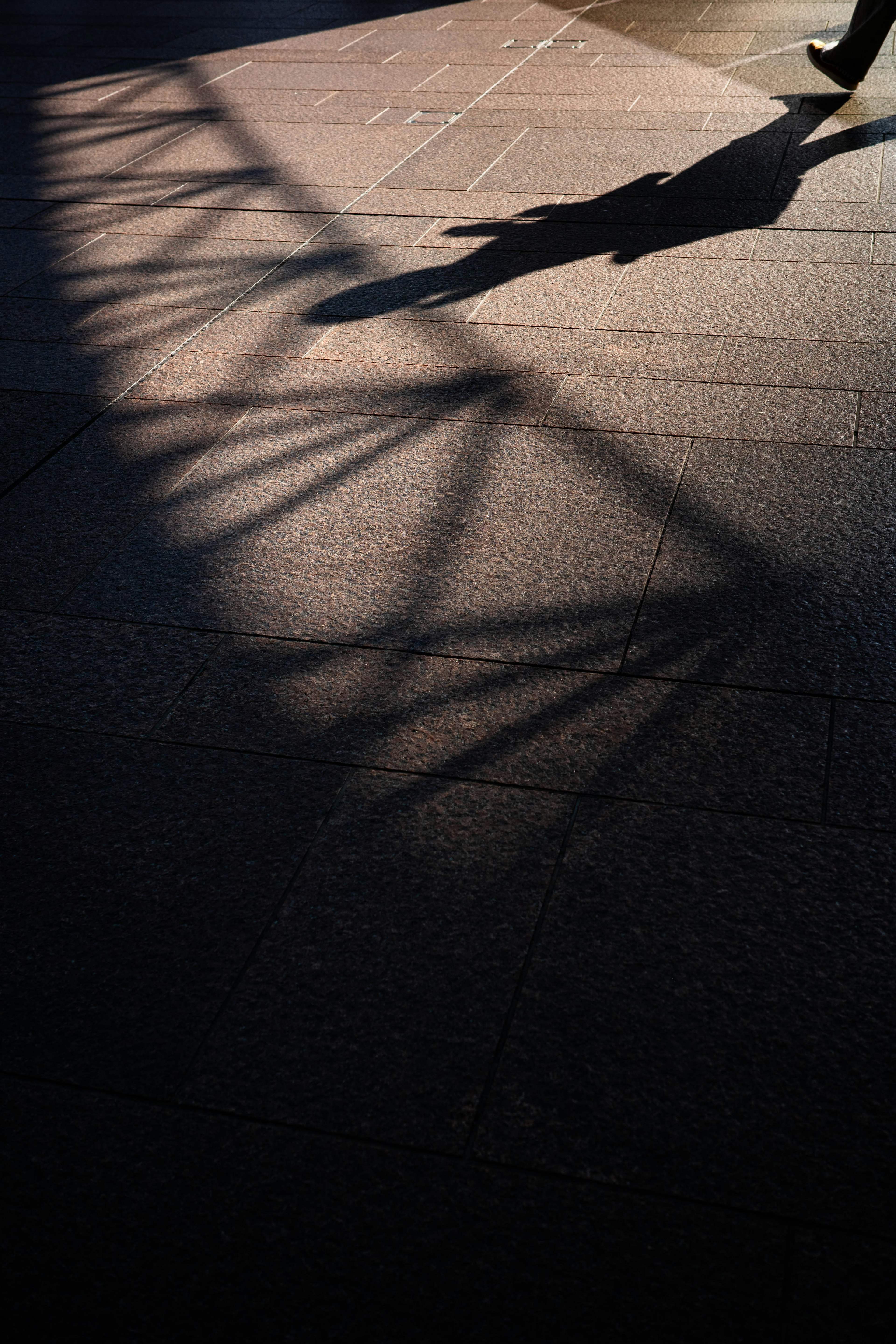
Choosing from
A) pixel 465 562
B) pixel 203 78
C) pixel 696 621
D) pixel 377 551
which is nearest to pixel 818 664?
pixel 696 621

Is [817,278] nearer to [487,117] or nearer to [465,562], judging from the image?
[465,562]

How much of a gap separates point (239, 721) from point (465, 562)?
1060 mm

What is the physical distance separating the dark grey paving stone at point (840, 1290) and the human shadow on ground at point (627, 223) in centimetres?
482

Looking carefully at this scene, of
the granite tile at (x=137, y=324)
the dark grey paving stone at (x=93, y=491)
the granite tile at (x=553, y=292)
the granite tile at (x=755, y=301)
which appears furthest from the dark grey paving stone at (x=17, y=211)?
the granite tile at (x=755, y=301)

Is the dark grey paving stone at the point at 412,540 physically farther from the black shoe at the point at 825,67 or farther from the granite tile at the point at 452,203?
the black shoe at the point at 825,67

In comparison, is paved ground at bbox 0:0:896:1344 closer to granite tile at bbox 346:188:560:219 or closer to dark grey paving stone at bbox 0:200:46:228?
granite tile at bbox 346:188:560:219

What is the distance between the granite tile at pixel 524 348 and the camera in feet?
17.1

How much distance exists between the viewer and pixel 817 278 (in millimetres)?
5824

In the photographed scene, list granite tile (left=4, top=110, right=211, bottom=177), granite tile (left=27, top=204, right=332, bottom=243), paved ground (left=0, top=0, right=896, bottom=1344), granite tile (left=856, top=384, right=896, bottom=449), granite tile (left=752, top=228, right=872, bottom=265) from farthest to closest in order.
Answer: granite tile (left=4, top=110, right=211, bottom=177) < granite tile (left=27, top=204, right=332, bottom=243) < granite tile (left=752, top=228, right=872, bottom=265) < granite tile (left=856, top=384, right=896, bottom=449) < paved ground (left=0, top=0, right=896, bottom=1344)

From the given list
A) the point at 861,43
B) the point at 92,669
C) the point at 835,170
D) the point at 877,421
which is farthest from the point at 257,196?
the point at 92,669

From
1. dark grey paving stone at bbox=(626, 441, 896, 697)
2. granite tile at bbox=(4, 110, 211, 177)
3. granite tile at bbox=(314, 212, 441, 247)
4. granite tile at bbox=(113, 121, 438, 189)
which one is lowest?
dark grey paving stone at bbox=(626, 441, 896, 697)

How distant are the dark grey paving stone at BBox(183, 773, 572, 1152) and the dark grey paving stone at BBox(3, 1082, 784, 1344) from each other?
0.32 feet

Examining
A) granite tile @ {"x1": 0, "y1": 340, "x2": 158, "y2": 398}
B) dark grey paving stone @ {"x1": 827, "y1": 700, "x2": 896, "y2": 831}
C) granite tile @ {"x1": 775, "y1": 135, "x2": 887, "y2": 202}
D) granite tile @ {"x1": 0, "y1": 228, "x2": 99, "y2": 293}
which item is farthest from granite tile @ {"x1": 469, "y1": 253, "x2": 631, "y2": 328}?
dark grey paving stone @ {"x1": 827, "y1": 700, "x2": 896, "y2": 831}

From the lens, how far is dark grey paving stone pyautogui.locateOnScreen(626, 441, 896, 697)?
3482mm
